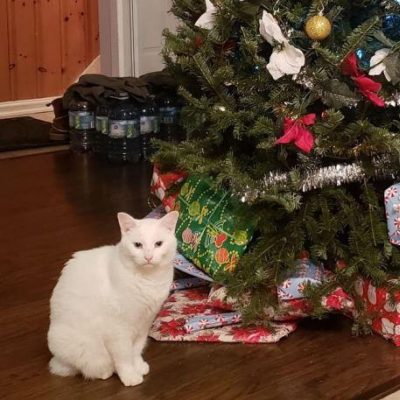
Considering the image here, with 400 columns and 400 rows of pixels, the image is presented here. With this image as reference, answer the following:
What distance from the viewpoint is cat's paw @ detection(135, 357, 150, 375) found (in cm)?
178

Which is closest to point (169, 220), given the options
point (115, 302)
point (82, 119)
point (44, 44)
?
point (115, 302)

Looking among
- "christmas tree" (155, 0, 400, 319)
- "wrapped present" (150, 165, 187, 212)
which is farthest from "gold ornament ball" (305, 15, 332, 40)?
"wrapped present" (150, 165, 187, 212)

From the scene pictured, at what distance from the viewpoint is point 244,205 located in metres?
2.03

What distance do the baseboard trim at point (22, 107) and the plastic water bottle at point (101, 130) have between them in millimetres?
1205

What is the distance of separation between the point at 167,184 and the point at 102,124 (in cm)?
167

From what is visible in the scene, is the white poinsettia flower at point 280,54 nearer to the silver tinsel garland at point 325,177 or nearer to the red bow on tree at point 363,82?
the red bow on tree at point 363,82

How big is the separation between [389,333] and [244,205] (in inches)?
18.9

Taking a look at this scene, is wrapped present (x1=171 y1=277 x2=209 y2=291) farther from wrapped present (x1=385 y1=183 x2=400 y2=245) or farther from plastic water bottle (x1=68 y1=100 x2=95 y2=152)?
plastic water bottle (x1=68 y1=100 x2=95 y2=152)

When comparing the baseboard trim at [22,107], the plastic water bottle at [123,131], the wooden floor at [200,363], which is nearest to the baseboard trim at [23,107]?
the baseboard trim at [22,107]

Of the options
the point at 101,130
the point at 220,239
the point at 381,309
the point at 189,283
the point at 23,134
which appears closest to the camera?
the point at 381,309

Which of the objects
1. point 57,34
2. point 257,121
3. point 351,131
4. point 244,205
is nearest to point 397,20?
point 351,131

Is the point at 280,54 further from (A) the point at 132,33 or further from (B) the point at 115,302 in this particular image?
(A) the point at 132,33

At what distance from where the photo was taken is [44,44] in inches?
204

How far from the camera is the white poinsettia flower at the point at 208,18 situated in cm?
199
